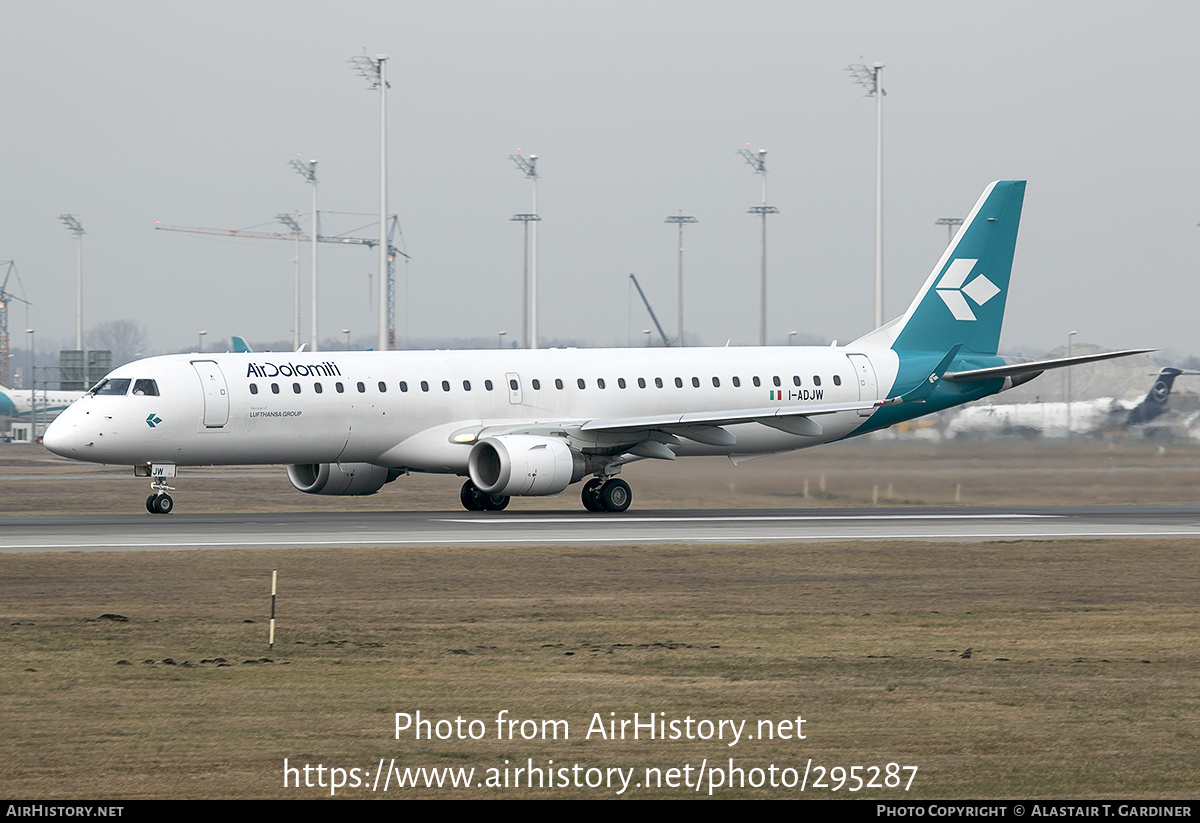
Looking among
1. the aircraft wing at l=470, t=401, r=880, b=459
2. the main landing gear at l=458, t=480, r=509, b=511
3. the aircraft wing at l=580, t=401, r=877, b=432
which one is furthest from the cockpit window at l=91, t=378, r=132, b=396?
the aircraft wing at l=580, t=401, r=877, b=432

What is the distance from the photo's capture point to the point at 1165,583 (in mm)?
24734

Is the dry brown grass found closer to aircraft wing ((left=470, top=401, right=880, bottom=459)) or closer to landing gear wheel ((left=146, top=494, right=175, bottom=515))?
aircraft wing ((left=470, top=401, right=880, bottom=459))

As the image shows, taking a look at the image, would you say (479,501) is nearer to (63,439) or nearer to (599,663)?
(63,439)

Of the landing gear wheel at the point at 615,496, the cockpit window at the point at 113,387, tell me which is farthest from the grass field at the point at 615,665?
the landing gear wheel at the point at 615,496

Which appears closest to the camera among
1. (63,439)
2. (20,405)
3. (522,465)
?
(63,439)

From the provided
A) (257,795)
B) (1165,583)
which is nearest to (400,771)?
(257,795)

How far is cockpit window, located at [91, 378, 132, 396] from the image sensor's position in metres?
36.6

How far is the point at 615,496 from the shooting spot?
39.5 metres

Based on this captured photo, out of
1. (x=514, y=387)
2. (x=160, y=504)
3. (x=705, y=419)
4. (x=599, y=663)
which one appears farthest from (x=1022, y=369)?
(x=599, y=663)

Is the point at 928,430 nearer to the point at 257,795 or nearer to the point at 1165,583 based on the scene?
→ the point at 1165,583

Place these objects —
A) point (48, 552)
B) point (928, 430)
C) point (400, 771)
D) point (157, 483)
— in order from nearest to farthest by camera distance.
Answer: point (400, 771), point (48, 552), point (157, 483), point (928, 430)

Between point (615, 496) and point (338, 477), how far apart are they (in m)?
7.09
